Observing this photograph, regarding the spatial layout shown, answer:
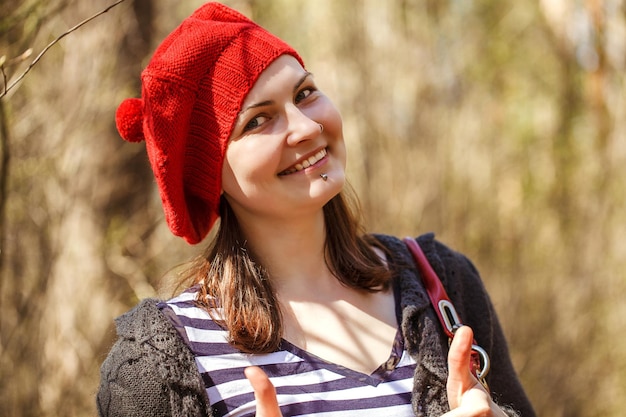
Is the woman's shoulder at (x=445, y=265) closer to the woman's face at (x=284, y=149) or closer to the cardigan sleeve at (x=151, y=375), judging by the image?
the woman's face at (x=284, y=149)

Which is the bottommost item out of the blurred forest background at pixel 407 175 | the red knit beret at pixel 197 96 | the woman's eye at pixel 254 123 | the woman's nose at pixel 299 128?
the blurred forest background at pixel 407 175

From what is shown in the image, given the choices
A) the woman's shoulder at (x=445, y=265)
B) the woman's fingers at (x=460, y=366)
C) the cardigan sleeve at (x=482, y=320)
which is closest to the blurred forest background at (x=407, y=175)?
the woman's shoulder at (x=445, y=265)

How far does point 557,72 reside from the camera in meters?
5.82

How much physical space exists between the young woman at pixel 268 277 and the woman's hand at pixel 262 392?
217 mm

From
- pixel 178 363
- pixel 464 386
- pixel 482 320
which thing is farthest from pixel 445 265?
pixel 178 363

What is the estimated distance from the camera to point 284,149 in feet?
6.51

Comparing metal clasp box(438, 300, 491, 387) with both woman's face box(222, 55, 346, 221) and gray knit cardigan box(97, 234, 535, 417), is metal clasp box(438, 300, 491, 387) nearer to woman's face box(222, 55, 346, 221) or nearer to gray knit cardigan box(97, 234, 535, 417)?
gray knit cardigan box(97, 234, 535, 417)

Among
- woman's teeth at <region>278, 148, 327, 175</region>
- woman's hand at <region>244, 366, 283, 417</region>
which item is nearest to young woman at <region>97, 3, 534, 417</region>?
woman's teeth at <region>278, 148, 327, 175</region>

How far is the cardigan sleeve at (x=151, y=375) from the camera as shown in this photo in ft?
5.97

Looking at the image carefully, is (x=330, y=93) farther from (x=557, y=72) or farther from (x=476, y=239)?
(x=557, y=72)

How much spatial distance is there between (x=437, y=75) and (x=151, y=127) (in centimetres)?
325

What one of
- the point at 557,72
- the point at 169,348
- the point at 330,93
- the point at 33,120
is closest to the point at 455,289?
the point at 169,348

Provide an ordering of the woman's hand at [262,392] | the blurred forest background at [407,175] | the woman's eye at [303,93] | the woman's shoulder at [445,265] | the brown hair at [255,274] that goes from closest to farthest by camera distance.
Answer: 1. the woman's hand at [262,392]
2. the brown hair at [255,274]
3. the woman's eye at [303,93]
4. the woman's shoulder at [445,265]
5. the blurred forest background at [407,175]

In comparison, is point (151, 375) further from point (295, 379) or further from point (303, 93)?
point (303, 93)
